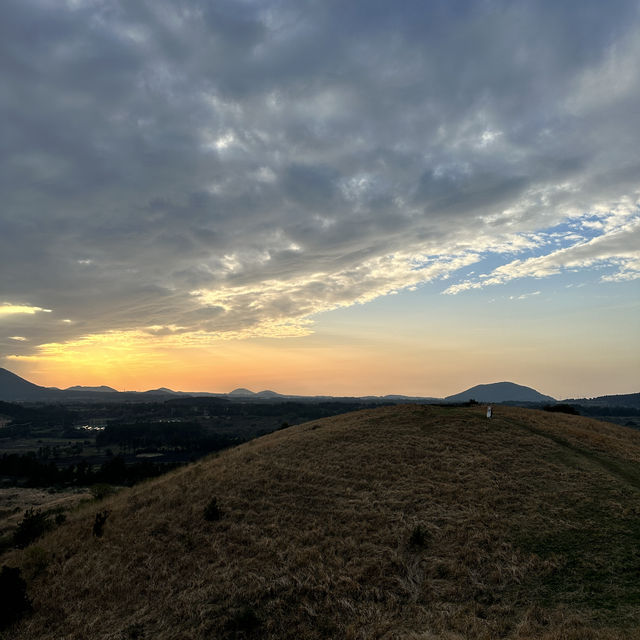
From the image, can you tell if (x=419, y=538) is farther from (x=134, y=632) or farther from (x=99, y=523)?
(x=99, y=523)

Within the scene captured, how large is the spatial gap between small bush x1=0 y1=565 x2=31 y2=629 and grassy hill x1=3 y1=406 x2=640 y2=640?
612 mm

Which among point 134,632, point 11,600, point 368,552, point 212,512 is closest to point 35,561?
point 11,600

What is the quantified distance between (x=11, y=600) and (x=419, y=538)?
1645 cm

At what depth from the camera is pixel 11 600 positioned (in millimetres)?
14820

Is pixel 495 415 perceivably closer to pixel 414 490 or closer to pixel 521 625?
pixel 414 490

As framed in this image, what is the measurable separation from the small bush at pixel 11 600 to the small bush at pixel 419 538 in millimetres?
15673

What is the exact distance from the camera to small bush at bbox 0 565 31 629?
1442cm

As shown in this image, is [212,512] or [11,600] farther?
[212,512]

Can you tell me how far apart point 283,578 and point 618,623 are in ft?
35.1

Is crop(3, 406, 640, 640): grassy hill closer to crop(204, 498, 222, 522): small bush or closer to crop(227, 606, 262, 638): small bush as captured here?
crop(227, 606, 262, 638): small bush

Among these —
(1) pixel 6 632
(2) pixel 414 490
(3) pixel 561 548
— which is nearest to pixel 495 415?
(2) pixel 414 490

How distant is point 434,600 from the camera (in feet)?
43.3

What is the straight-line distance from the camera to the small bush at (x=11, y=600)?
47.3ft

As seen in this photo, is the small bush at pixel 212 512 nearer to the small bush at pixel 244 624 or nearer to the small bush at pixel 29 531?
the small bush at pixel 244 624
